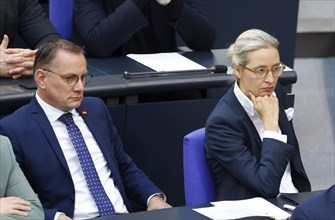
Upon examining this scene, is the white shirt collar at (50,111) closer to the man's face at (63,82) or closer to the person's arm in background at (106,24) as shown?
the man's face at (63,82)

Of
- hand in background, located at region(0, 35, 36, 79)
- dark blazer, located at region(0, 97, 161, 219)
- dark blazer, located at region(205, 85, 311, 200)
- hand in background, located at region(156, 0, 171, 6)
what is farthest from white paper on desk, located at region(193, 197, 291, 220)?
hand in background, located at region(156, 0, 171, 6)

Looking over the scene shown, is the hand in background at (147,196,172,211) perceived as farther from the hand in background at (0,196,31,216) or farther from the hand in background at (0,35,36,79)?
the hand in background at (0,35,36,79)

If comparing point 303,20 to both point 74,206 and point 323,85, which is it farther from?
point 74,206

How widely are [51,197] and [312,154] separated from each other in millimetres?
2883

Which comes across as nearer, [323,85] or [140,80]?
[140,80]

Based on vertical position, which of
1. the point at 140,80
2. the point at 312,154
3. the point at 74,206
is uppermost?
the point at 140,80

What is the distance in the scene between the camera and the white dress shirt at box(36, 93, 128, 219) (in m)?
3.48

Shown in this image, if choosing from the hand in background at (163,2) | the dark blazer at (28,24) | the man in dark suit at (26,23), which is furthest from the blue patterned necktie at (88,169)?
the hand in background at (163,2)

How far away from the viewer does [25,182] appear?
10.6ft

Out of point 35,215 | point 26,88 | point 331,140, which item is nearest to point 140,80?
point 26,88

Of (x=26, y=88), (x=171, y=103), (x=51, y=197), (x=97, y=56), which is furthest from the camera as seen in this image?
(x=97, y=56)

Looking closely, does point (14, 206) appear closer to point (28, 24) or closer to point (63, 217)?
point (63, 217)

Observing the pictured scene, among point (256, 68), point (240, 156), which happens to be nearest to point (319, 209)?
point (240, 156)

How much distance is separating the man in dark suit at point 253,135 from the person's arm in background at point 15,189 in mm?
727
